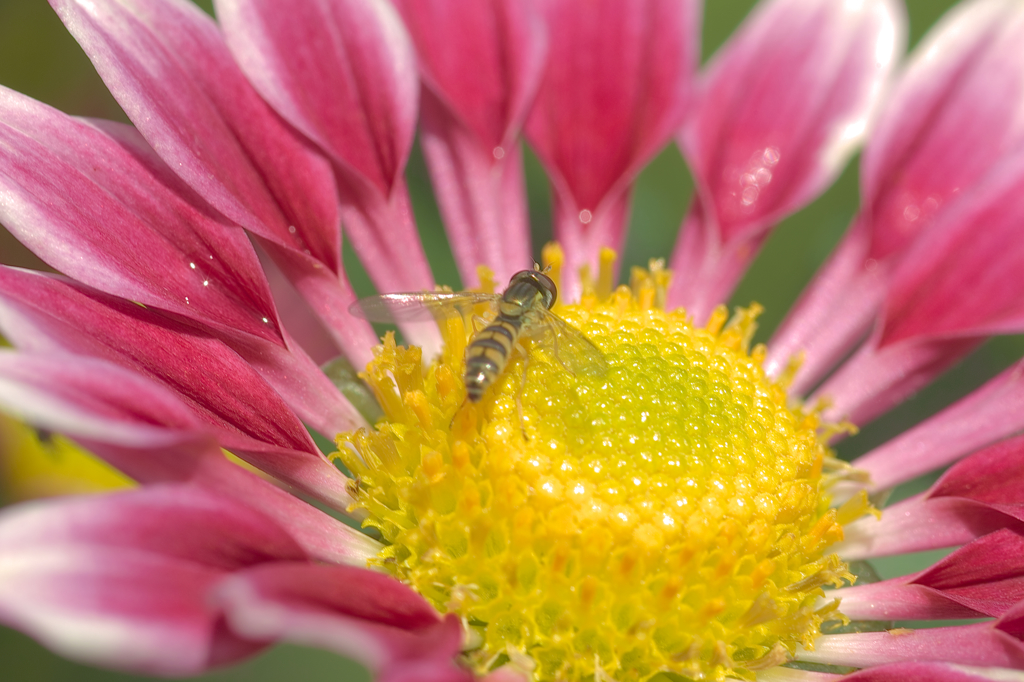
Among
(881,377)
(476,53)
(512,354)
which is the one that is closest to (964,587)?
(881,377)

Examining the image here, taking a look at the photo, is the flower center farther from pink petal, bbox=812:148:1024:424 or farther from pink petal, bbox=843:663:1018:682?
pink petal, bbox=812:148:1024:424

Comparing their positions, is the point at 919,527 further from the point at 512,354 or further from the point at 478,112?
the point at 478,112

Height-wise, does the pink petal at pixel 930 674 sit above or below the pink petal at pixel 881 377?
below

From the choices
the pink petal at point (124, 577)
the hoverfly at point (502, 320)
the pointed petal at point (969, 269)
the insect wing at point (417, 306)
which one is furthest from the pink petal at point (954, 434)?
the pink petal at point (124, 577)

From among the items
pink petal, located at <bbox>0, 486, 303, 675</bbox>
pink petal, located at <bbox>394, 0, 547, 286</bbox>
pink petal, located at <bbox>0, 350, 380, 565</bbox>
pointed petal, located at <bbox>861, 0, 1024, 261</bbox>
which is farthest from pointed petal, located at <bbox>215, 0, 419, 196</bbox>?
pointed petal, located at <bbox>861, 0, 1024, 261</bbox>

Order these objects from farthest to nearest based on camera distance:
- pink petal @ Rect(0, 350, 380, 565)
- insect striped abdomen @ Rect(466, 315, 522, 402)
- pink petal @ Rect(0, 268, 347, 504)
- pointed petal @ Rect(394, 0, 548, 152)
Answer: pointed petal @ Rect(394, 0, 548, 152), insect striped abdomen @ Rect(466, 315, 522, 402), pink petal @ Rect(0, 268, 347, 504), pink petal @ Rect(0, 350, 380, 565)

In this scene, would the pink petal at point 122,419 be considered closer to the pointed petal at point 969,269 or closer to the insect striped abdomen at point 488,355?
the insect striped abdomen at point 488,355
